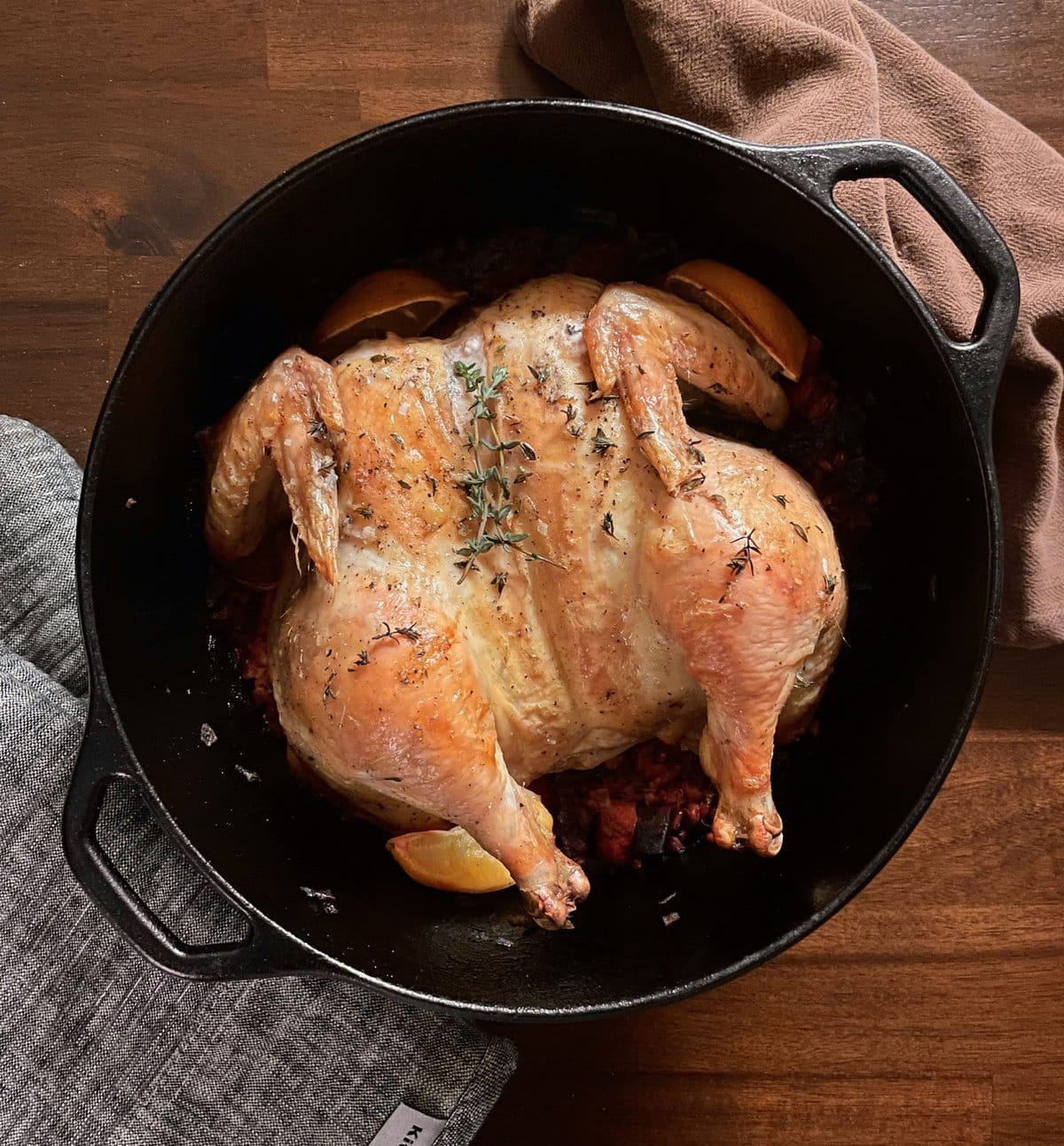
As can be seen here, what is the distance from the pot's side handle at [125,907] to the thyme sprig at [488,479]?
566mm

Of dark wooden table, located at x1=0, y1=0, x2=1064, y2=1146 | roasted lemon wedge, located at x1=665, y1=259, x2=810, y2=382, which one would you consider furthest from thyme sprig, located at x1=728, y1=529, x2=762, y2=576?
dark wooden table, located at x1=0, y1=0, x2=1064, y2=1146

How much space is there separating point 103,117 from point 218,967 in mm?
1511

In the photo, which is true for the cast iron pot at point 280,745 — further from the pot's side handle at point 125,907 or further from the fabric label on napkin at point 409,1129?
the fabric label on napkin at point 409,1129

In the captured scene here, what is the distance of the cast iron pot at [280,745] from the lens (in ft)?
5.14

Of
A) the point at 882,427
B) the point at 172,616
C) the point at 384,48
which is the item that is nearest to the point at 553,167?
the point at 384,48

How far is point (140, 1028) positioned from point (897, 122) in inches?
83.4

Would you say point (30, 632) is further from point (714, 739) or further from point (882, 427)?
point (882, 427)

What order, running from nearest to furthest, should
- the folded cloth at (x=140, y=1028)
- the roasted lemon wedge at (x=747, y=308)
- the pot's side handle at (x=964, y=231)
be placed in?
1. the pot's side handle at (x=964, y=231)
2. the roasted lemon wedge at (x=747, y=308)
3. the folded cloth at (x=140, y=1028)

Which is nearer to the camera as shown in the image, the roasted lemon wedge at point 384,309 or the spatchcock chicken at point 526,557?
the spatchcock chicken at point 526,557

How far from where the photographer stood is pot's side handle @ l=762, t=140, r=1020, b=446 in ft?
5.01

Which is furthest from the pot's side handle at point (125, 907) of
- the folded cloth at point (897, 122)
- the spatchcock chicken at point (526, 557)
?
the folded cloth at point (897, 122)

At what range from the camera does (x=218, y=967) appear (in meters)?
1.56

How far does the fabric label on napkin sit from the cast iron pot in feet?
1.19

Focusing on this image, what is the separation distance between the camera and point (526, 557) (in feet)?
5.40
